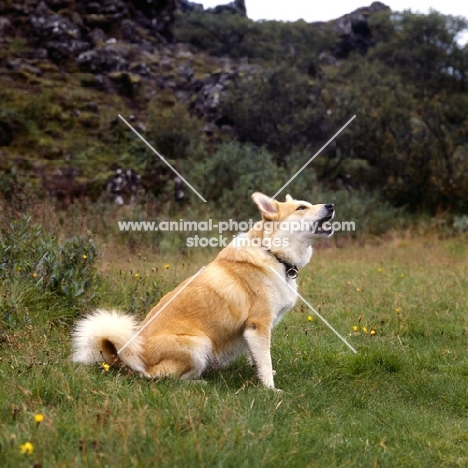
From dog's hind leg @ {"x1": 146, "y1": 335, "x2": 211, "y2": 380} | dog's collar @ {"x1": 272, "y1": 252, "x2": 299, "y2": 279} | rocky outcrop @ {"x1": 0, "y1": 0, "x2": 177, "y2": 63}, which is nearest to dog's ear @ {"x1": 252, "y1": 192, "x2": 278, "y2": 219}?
dog's collar @ {"x1": 272, "y1": 252, "x2": 299, "y2": 279}

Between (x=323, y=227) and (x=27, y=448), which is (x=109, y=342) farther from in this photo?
(x=323, y=227)

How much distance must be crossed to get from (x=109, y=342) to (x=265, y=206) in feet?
5.38

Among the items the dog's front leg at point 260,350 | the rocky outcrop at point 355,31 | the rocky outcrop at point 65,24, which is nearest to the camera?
the dog's front leg at point 260,350

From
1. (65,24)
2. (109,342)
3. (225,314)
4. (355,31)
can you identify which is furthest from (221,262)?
(355,31)

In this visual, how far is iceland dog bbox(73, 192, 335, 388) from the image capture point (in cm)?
380

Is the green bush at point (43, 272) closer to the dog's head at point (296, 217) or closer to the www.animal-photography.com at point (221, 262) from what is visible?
the www.animal-photography.com at point (221, 262)

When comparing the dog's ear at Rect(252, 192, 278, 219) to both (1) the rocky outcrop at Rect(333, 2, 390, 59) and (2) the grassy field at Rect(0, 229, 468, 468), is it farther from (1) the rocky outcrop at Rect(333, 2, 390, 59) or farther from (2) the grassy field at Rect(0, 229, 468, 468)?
(1) the rocky outcrop at Rect(333, 2, 390, 59)

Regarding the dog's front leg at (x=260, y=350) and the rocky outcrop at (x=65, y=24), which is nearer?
the dog's front leg at (x=260, y=350)

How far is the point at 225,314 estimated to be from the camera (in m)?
4.05

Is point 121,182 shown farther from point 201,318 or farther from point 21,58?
point 201,318

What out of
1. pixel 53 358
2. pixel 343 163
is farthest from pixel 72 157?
pixel 53 358

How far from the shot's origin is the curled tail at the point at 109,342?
3.71 m

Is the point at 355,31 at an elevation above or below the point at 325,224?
above

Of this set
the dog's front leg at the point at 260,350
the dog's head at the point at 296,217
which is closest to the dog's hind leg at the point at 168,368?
the dog's front leg at the point at 260,350
